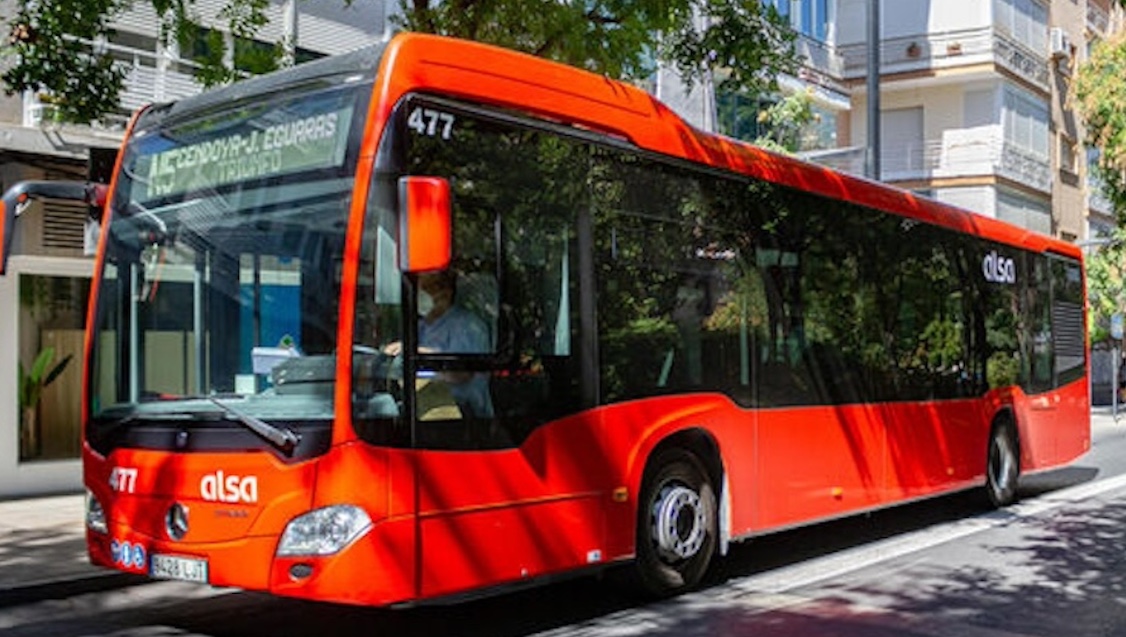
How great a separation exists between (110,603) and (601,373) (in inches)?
153

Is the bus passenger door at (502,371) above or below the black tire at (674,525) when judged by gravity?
above

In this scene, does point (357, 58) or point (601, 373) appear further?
point (601, 373)

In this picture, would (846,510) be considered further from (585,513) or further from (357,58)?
(357,58)

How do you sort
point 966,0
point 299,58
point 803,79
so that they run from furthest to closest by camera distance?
1. point 966,0
2. point 803,79
3. point 299,58

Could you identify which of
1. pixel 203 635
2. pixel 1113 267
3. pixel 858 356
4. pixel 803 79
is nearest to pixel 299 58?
pixel 858 356

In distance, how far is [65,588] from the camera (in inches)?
318

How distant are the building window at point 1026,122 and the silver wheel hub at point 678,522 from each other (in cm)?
2941

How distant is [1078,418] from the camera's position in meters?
14.2

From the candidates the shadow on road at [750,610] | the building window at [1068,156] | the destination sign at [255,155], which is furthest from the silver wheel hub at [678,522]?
the building window at [1068,156]

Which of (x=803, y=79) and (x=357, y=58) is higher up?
(x=803, y=79)

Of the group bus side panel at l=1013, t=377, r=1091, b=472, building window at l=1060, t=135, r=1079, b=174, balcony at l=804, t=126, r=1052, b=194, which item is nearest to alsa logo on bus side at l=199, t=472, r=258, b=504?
bus side panel at l=1013, t=377, r=1091, b=472

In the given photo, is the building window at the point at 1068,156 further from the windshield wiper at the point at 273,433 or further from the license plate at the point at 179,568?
the license plate at the point at 179,568

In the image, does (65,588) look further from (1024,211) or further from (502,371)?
(1024,211)

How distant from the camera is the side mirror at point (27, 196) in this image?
6.39 metres
